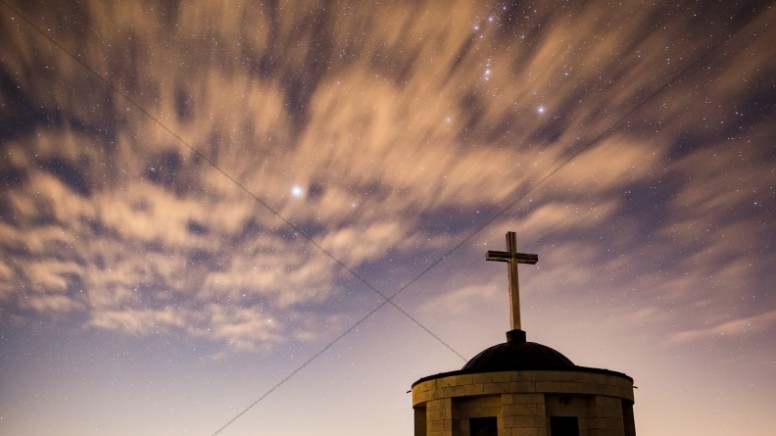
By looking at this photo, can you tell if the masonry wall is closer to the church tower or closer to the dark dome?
the church tower

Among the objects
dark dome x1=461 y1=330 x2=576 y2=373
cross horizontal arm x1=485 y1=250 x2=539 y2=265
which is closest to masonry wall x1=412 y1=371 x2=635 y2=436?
dark dome x1=461 y1=330 x2=576 y2=373

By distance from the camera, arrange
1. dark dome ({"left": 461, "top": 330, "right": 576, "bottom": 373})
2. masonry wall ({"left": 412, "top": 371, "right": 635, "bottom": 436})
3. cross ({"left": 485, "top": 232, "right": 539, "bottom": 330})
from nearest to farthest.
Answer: masonry wall ({"left": 412, "top": 371, "right": 635, "bottom": 436}), dark dome ({"left": 461, "top": 330, "right": 576, "bottom": 373}), cross ({"left": 485, "top": 232, "right": 539, "bottom": 330})

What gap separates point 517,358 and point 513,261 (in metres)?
3.69

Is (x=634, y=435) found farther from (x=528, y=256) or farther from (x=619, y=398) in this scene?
(x=528, y=256)

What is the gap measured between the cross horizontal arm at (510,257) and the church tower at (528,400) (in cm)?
362

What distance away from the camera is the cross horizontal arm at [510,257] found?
70.7 feet

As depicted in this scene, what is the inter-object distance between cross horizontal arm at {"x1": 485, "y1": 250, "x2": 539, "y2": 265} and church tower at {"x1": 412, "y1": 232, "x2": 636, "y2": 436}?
3.62 m

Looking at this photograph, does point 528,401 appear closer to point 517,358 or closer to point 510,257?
point 517,358

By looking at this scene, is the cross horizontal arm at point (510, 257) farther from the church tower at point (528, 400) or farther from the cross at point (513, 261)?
the church tower at point (528, 400)

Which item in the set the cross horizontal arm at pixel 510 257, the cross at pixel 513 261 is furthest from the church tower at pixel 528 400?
the cross horizontal arm at pixel 510 257

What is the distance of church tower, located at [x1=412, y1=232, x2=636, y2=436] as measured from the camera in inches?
690

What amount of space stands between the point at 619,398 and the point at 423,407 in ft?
19.5

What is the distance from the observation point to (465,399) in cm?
1844

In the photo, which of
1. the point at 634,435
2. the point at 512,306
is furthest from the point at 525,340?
the point at 634,435
